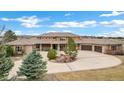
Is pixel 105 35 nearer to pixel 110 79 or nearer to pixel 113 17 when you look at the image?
pixel 113 17

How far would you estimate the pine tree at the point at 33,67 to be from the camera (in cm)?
619

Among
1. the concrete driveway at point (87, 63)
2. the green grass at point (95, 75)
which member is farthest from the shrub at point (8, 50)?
the green grass at point (95, 75)

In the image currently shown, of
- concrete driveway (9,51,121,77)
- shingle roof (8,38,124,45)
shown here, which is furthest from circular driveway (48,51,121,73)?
shingle roof (8,38,124,45)

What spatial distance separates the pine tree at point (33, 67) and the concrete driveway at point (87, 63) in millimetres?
121

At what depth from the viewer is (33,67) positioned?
20.4 feet

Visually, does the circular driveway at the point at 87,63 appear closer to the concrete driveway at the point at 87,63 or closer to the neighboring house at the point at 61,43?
the concrete driveway at the point at 87,63

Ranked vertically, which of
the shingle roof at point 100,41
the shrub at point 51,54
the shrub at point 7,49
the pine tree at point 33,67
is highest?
the shingle roof at point 100,41

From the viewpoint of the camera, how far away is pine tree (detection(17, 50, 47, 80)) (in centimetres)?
619

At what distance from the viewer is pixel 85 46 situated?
6211 millimetres

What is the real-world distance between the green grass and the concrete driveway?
83 mm

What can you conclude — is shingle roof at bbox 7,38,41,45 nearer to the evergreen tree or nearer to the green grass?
the evergreen tree
